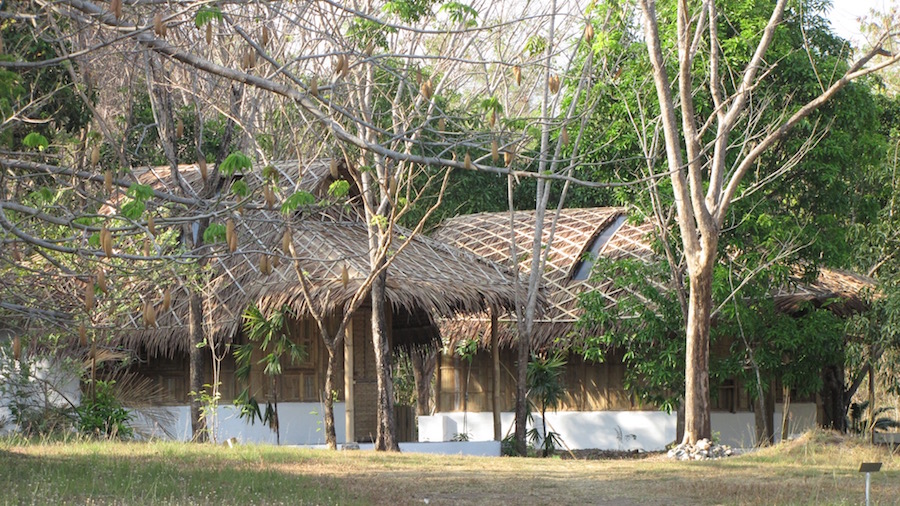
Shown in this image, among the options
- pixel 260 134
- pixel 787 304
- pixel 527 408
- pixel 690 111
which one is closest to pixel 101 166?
pixel 260 134

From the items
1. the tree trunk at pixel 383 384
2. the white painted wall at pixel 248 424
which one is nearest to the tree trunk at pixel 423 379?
the white painted wall at pixel 248 424

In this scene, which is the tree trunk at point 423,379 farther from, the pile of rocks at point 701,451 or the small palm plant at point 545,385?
the pile of rocks at point 701,451

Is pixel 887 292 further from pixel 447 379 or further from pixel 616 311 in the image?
pixel 447 379

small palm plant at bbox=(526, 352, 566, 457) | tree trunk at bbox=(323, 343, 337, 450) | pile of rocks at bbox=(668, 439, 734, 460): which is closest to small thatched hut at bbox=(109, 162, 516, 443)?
tree trunk at bbox=(323, 343, 337, 450)

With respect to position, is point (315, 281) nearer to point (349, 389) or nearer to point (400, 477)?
point (349, 389)

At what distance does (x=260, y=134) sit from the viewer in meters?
16.9

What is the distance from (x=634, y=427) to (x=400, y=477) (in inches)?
341

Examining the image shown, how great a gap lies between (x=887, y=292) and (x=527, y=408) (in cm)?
535

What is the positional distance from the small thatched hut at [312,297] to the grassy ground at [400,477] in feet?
7.05

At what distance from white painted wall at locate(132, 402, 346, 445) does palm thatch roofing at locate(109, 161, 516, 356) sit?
0.91 meters

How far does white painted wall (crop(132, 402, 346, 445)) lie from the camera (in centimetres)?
1555

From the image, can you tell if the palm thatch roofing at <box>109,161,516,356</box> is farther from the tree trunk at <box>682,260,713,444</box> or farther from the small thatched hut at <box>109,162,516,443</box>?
the tree trunk at <box>682,260,713,444</box>

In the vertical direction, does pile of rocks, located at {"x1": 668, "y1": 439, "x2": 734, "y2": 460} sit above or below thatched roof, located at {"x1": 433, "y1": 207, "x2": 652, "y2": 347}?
below

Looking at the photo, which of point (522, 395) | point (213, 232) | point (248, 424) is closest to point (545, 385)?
point (522, 395)
